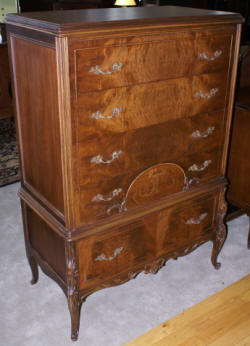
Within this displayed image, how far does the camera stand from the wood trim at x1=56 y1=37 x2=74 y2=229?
156cm

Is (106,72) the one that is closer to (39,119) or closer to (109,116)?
(109,116)

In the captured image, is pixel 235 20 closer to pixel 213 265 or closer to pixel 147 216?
pixel 147 216

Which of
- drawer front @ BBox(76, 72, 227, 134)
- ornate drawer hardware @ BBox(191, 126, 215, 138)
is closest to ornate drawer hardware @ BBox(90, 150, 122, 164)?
drawer front @ BBox(76, 72, 227, 134)

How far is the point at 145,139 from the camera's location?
1.98 metres

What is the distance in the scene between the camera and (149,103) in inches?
75.1

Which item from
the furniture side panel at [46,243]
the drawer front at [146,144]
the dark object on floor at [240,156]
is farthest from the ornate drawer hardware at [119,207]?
the dark object on floor at [240,156]

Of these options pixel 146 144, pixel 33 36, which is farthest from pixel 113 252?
pixel 33 36

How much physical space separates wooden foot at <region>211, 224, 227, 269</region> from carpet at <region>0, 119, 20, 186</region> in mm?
1980

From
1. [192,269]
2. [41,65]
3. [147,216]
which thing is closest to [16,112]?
[41,65]

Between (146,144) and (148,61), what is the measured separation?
39 centimetres

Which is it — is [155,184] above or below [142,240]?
above

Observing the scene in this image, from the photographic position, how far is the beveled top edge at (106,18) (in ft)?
5.17

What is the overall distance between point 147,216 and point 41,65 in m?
0.91

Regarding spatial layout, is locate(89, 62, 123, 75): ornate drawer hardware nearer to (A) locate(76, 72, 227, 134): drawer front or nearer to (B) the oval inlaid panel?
(A) locate(76, 72, 227, 134): drawer front
